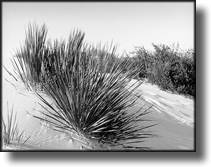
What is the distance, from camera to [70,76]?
1668 millimetres

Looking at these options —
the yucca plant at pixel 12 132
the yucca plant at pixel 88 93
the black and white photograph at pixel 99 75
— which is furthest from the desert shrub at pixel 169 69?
the yucca plant at pixel 12 132

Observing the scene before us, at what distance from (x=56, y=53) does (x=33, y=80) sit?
219 millimetres

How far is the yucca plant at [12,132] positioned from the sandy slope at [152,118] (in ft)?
0.09

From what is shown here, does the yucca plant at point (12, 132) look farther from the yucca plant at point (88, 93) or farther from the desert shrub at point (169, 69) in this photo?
the desert shrub at point (169, 69)

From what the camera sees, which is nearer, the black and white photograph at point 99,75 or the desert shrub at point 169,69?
the black and white photograph at point 99,75

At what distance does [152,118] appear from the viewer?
191 cm

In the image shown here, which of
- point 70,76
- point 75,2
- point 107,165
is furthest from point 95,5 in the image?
point 107,165

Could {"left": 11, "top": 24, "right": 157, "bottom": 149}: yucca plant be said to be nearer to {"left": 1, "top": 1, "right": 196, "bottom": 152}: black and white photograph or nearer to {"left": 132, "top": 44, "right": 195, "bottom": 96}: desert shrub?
{"left": 1, "top": 1, "right": 196, "bottom": 152}: black and white photograph

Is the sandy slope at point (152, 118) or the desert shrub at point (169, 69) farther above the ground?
the desert shrub at point (169, 69)

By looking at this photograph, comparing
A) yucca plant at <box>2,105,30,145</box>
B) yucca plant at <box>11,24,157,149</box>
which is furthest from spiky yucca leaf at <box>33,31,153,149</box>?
yucca plant at <box>2,105,30,145</box>

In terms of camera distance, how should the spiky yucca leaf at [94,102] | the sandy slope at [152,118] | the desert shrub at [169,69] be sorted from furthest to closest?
the desert shrub at [169,69], the sandy slope at [152,118], the spiky yucca leaf at [94,102]

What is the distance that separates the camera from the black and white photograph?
1700mm

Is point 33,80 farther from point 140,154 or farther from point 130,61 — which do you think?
point 140,154

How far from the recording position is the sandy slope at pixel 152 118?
1828 mm
